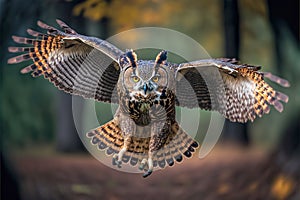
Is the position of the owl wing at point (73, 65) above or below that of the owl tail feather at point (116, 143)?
above

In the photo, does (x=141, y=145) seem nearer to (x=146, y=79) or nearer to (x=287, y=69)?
(x=146, y=79)

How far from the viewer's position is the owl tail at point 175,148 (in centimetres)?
196

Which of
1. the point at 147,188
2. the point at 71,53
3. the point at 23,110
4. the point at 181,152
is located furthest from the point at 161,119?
the point at 23,110

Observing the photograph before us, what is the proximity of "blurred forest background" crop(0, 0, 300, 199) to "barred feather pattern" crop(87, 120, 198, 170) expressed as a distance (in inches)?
12.3

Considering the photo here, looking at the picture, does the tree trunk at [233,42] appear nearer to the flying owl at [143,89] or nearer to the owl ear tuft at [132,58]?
the flying owl at [143,89]

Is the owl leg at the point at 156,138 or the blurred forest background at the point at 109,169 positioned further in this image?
the blurred forest background at the point at 109,169

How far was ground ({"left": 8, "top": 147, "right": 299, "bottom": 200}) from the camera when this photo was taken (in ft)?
7.57

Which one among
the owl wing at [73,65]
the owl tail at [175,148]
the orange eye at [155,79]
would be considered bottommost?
the owl tail at [175,148]

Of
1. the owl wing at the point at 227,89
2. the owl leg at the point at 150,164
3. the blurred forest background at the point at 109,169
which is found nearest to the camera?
the owl wing at the point at 227,89

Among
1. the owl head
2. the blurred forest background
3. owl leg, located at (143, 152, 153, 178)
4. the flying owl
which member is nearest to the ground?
the blurred forest background

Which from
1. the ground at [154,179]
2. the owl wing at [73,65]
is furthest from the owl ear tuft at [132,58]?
the ground at [154,179]

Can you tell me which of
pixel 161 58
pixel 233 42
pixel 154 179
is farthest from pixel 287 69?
pixel 161 58

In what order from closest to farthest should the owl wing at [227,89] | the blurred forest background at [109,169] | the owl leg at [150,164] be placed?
the owl wing at [227,89] → the owl leg at [150,164] → the blurred forest background at [109,169]

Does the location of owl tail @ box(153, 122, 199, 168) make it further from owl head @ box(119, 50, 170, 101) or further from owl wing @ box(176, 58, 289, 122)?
owl head @ box(119, 50, 170, 101)
